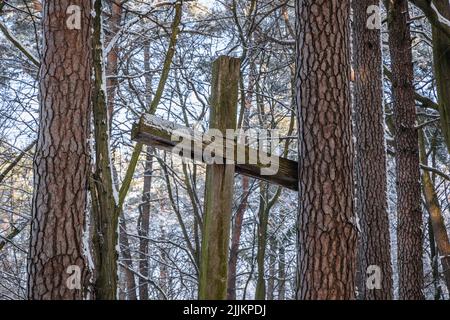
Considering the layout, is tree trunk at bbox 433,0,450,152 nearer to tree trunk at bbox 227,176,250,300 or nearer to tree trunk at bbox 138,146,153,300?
tree trunk at bbox 227,176,250,300

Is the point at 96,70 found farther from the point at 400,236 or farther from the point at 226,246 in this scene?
the point at 400,236

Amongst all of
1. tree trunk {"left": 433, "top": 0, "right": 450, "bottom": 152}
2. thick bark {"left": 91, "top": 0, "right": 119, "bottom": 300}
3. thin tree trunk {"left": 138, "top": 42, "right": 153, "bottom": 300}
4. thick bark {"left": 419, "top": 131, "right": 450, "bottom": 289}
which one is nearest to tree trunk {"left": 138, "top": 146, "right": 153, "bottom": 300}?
thin tree trunk {"left": 138, "top": 42, "right": 153, "bottom": 300}

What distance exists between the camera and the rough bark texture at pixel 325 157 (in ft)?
11.7

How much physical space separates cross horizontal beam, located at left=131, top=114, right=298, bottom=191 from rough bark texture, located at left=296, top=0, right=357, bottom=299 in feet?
0.89

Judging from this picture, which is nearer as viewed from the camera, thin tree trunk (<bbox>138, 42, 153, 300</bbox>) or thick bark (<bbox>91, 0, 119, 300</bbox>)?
thick bark (<bbox>91, 0, 119, 300</bbox>)

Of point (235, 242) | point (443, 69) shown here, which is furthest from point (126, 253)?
point (443, 69)

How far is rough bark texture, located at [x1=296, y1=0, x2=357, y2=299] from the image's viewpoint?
3562 millimetres

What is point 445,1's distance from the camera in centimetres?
668

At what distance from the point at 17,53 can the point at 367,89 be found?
540 cm

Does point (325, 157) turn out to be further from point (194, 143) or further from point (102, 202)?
point (102, 202)

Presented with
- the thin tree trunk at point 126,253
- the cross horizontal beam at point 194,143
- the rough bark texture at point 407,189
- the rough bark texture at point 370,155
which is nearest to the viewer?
the cross horizontal beam at point 194,143

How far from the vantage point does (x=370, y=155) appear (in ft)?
19.3

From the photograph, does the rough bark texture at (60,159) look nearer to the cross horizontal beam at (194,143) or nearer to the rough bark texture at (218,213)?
the cross horizontal beam at (194,143)

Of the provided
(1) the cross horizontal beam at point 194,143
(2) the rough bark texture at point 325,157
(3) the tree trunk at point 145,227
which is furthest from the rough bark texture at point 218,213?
(3) the tree trunk at point 145,227
